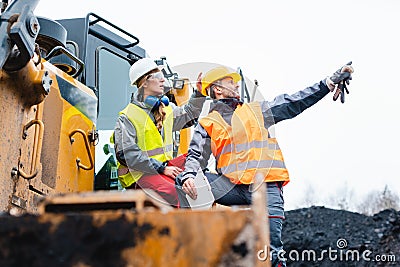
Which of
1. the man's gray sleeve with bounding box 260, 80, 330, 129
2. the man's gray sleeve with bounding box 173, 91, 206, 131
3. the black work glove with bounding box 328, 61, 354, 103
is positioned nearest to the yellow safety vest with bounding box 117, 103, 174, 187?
the man's gray sleeve with bounding box 173, 91, 206, 131

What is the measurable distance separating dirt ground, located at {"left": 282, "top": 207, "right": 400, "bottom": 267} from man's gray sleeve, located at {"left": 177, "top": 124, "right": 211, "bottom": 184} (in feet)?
24.5

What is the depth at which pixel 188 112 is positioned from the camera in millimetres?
4535

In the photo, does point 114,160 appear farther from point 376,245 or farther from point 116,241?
point 376,245

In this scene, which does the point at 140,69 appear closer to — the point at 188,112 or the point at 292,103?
the point at 188,112

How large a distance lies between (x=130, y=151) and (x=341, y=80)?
1.41 meters

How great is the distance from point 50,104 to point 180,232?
6.97ft

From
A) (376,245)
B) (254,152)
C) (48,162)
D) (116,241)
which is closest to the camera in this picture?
(116,241)

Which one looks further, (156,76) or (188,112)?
(188,112)

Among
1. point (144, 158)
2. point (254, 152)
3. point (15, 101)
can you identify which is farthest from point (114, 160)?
point (15, 101)

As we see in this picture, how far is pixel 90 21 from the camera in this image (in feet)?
15.0

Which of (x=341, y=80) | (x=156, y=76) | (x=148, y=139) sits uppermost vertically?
(x=156, y=76)

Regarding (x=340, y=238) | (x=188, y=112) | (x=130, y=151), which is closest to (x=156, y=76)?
(x=188, y=112)

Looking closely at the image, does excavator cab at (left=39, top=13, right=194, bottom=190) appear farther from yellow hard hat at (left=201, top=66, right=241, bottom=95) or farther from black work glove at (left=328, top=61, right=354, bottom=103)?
black work glove at (left=328, top=61, right=354, bottom=103)

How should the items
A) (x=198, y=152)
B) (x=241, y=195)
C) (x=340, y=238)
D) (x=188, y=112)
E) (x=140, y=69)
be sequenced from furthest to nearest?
(x=340, y=238), (x=188, y=112), (x=140, y=69), (x=198, y=152), (x=241, y=195)
